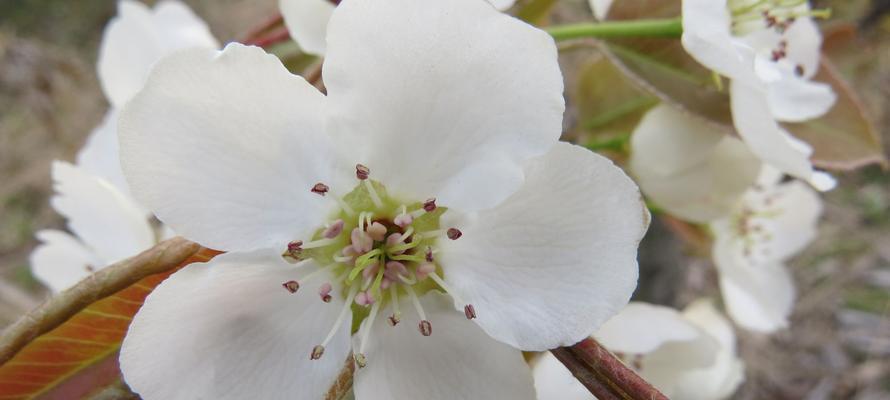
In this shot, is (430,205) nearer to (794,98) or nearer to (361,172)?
(361,172)

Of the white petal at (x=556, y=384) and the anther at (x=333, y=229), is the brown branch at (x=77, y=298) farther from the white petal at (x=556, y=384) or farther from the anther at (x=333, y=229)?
the white petal at (x=556, y=384)

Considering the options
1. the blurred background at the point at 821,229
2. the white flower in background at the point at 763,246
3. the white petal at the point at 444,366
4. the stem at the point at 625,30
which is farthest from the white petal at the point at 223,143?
the blurred background at the point at 821,229

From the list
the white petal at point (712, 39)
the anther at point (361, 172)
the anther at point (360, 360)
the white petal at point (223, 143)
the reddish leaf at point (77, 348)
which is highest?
the white petal at point (223, 143)

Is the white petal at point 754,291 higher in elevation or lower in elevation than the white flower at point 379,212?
lower

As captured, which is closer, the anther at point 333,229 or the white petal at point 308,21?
the anther at point 333,229

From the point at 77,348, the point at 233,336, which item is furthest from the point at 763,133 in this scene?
the point at 77,348

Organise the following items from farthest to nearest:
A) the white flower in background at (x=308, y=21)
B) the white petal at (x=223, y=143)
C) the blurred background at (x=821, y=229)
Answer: the blurred background at (x=821, y=229)
the white flower in background at (x=308, y=21)
the white petal at (x=223, y=143)
